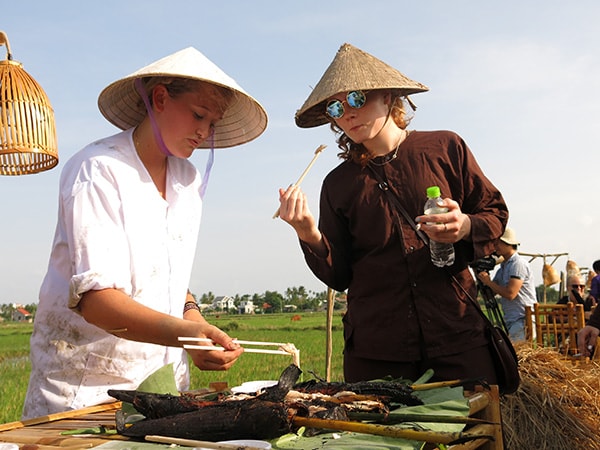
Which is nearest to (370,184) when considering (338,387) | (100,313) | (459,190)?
(459,190)

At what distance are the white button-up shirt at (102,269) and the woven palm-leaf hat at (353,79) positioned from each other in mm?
864

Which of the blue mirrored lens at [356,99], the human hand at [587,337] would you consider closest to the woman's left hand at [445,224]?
the blue mirrored lens at [356,99]

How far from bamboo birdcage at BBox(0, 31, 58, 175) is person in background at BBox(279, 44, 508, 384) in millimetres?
1620

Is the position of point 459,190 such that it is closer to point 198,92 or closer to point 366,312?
point 366,312

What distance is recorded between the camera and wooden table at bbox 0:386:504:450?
140 centimetres

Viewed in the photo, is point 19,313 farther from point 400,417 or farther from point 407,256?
point 400,417

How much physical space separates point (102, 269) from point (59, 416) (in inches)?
16.9

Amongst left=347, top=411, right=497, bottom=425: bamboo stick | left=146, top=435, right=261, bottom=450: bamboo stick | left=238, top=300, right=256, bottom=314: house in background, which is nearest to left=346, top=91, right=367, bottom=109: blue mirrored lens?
left=347, top=411, right=497, bottom=425: bamboo stick

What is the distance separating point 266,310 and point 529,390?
181ft

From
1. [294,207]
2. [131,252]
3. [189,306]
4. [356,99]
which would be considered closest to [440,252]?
[294,207]

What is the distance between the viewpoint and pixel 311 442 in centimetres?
132

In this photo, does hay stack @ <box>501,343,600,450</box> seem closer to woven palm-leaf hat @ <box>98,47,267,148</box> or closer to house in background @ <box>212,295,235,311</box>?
woven palm-leaf hat @ <box>98,47,267,148</box>

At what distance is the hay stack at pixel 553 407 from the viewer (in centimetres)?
484

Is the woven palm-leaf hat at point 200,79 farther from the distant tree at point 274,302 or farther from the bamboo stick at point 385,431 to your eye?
the distant tree at point 274,302
